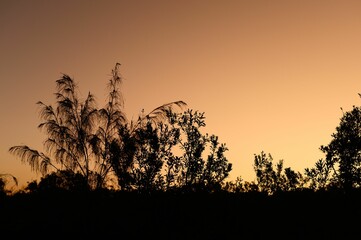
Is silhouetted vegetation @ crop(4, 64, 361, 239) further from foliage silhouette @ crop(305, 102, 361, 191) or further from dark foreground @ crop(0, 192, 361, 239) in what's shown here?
foliage silhouette @ crop(305, 102, 361, 191)

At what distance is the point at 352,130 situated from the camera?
1442 inches

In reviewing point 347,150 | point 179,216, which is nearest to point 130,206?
point 179,216

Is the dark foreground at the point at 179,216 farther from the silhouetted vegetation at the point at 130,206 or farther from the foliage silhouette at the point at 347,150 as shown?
the foliage silhouette at the point at 347,150

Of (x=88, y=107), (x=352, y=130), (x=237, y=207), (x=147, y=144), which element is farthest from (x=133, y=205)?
(x=352, y=130)

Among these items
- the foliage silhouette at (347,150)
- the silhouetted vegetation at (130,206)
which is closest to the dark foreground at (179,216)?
the silhouetted vegetation at (130,206)

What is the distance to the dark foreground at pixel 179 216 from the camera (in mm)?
13906

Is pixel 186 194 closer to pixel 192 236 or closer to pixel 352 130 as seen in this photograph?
pixel 192 236

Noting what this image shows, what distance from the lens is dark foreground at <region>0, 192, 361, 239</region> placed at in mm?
13906

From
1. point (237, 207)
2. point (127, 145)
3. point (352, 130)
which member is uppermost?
point (352, 130)

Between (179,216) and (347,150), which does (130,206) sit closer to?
(179,216)

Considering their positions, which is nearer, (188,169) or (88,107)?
(88,107)

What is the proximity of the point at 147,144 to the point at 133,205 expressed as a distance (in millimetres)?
13452

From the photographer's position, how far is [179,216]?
50.0ft

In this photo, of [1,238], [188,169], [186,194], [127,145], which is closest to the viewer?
[1,238]
